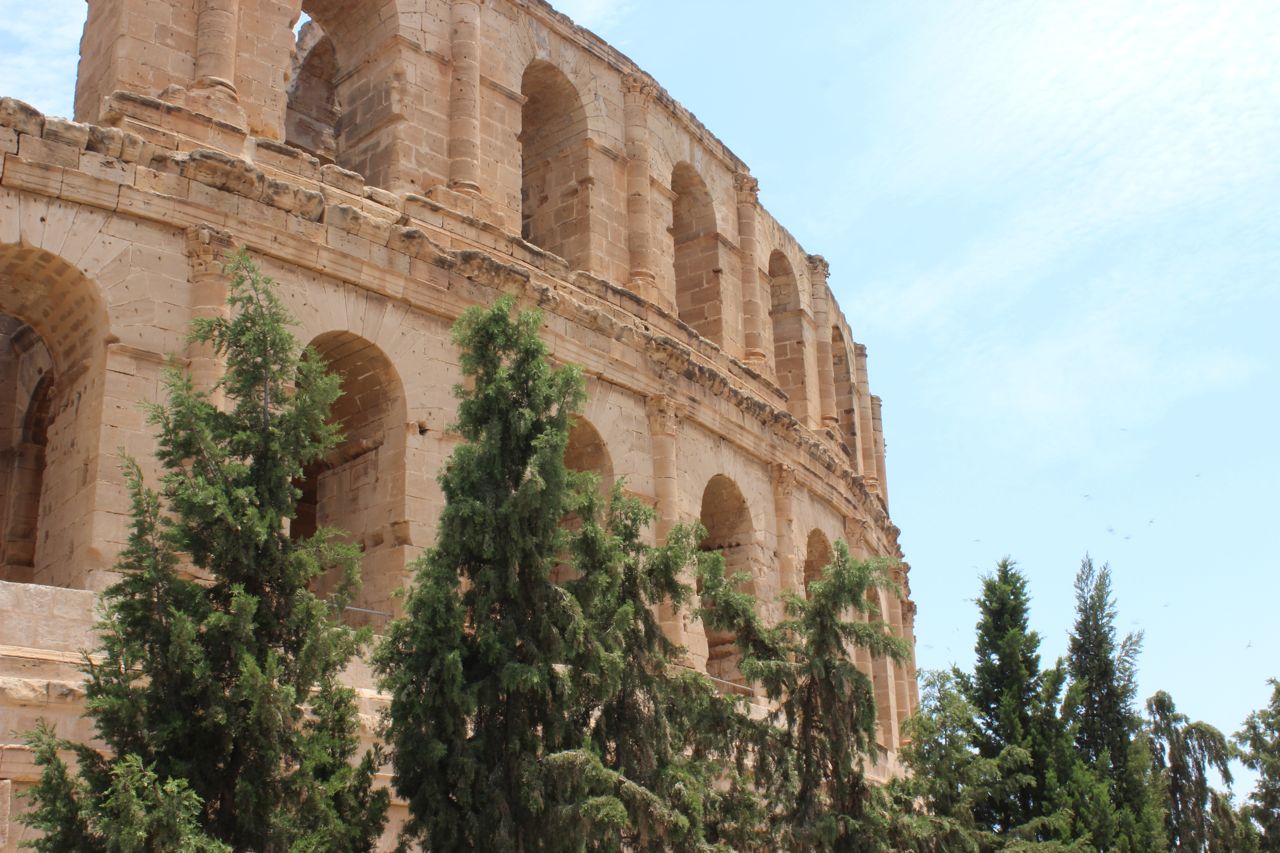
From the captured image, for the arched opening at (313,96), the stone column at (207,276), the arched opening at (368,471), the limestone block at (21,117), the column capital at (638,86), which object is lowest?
the arched opening at (368,471)

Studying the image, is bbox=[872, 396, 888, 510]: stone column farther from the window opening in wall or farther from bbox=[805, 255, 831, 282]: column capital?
the window opening in wall

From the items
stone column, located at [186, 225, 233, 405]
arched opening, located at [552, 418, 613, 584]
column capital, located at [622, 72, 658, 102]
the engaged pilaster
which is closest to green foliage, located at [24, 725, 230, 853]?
stone column, located at [186, 225, 233, 405]

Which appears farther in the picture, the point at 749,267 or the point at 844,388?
the point at 844,388

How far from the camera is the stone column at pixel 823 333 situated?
24.7 m

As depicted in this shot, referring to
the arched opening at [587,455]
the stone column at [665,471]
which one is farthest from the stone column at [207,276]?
the stone column at [665,471]

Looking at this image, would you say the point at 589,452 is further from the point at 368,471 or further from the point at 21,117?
the point at 21,117

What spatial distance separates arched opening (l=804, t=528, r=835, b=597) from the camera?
2161cm

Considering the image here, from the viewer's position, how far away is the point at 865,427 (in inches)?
1077

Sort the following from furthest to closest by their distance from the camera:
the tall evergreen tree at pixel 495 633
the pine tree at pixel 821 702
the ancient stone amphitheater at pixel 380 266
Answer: the ancient stone amphitheater at pixel 380 266 → the pine tree at pixel 821 702 → the tall evergreen tree at pixel 495 633

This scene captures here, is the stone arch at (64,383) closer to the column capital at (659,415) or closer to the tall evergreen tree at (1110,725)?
the column capital at (659,415)

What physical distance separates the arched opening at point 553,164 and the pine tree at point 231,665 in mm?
8728

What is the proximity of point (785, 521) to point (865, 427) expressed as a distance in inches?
306

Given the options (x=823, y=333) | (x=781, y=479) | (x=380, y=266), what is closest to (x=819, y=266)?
(x=823, y=333)

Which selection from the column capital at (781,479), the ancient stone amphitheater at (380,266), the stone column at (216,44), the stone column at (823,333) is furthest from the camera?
the stone column at (823,333)
